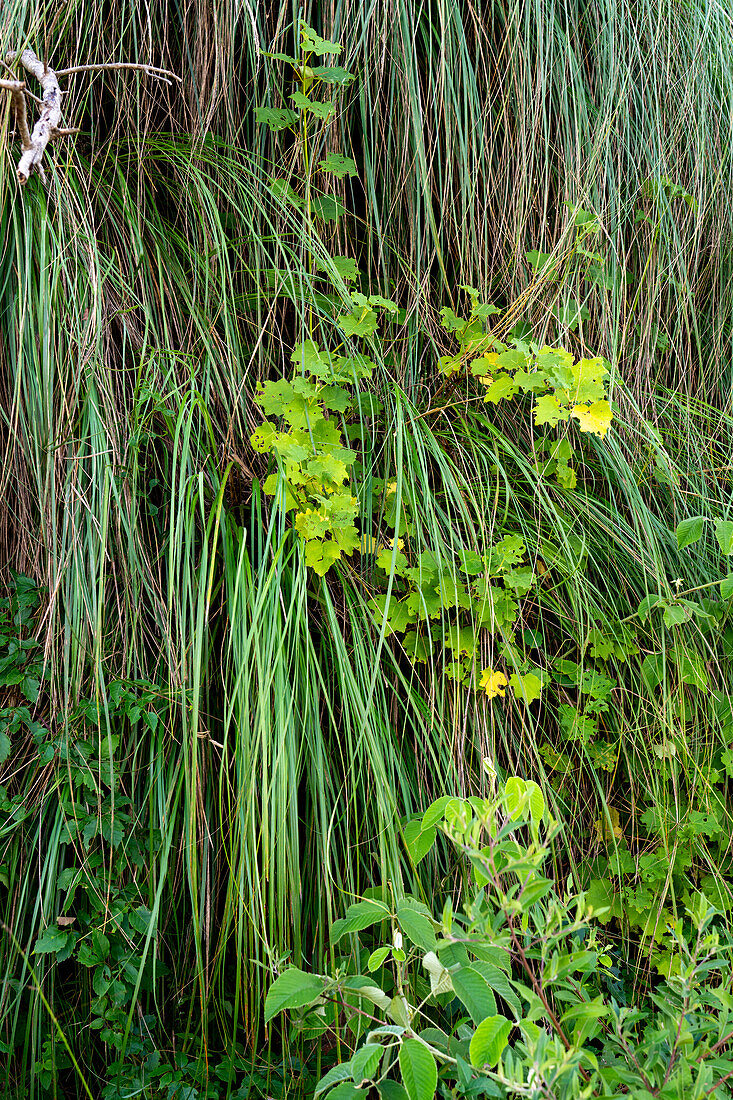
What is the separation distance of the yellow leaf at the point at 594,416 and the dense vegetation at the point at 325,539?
13 mm

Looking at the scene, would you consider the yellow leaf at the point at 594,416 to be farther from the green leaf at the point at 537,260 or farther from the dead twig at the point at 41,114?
the dead twig at the point at 41,114

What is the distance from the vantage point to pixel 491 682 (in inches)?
Result: 52.7

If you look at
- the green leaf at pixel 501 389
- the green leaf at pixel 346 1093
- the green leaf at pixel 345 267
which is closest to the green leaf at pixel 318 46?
the green leaf at pixel 345 267

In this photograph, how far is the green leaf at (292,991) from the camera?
839 mm

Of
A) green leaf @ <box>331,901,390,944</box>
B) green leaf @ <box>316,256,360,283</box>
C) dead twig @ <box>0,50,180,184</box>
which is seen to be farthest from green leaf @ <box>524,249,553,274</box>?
green leaf @ <box>331,901,390,944</box>

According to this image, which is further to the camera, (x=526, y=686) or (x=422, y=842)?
(x=526, y=686)

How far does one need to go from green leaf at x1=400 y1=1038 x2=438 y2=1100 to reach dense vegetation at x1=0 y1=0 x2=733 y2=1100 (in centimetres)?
8

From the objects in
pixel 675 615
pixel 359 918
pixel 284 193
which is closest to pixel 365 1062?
pixel 359 918

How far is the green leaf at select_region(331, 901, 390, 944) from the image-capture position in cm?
91

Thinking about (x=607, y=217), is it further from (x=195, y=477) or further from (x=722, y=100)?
(x=195, y=477)

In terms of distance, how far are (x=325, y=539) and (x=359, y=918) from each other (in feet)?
2.06

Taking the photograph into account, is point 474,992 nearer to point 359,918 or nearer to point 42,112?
point 359,918

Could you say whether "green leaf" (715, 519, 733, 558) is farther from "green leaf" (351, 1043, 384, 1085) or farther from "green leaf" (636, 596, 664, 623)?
"green leaf" (351, 1043, 384, 1085)

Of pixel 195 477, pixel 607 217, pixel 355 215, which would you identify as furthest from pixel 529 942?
pixel 607 217
